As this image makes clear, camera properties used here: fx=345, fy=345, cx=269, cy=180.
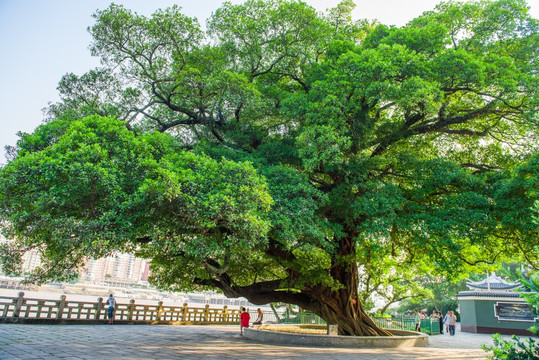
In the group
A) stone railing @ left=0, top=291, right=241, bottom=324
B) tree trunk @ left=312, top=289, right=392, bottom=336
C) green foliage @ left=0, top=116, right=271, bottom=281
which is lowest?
stone railing @ left=0, top=291, right=241, bottom=324

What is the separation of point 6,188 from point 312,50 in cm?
1025

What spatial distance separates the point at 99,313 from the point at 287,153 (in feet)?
36.0

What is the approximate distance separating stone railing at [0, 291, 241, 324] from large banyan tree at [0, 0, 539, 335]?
12.6 ft

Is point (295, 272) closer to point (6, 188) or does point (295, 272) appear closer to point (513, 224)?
point (513, 224)

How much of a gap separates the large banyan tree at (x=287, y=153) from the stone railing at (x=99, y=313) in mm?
3831

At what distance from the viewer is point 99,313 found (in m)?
14.9

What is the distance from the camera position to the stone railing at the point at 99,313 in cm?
1262

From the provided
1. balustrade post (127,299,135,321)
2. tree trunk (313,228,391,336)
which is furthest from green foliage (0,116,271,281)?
balustrade post (127,299,135,321)

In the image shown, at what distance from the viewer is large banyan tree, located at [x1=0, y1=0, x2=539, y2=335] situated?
24.4 ft

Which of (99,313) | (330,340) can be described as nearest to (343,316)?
(330,340)

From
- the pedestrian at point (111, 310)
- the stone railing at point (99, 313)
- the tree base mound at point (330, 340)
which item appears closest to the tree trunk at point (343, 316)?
the tree base mound at point (330, 340)

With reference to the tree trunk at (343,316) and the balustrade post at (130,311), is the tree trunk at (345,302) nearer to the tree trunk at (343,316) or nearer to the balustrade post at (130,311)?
the tree trunk at (343,316)

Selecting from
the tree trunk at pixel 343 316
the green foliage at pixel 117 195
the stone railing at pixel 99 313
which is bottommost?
the stone railing at pixel 99 313

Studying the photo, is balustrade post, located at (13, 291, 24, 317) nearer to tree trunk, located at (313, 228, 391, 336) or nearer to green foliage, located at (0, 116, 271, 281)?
green foliage, located at (0, 116, 271, 281)
